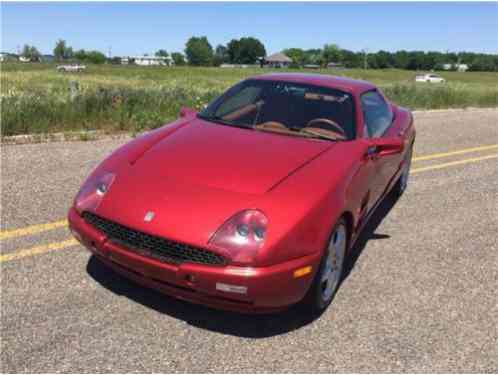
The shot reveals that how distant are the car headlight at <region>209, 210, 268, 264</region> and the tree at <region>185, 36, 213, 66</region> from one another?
14163cm

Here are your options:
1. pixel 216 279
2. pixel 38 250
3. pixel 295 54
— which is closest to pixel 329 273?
pixel 216 279

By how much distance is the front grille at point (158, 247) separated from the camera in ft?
8.60

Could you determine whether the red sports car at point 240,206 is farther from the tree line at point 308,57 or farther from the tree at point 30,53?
the tree at point 30,53

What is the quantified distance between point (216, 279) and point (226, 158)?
1011mm

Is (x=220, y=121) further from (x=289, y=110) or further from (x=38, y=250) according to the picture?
(x=38, y=250)

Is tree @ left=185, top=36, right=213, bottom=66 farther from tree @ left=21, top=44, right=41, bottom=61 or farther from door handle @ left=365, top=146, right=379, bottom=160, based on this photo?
door handle @ left=365, top=146, right=379, bottom=160

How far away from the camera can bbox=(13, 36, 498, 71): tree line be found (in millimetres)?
127000

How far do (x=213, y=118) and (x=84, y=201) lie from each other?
154cm

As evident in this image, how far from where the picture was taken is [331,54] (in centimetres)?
14612

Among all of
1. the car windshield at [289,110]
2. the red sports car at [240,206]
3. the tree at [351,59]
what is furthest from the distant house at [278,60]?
the red sports car at [240,206]

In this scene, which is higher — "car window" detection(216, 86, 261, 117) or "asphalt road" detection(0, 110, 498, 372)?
"car window" detection(216, 86, 261, 117)

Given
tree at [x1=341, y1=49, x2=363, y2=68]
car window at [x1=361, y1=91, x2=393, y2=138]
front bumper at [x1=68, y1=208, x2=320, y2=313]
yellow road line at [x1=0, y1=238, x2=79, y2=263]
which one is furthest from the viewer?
tree at [x1=341, y1=49, x2=363, y2=68]

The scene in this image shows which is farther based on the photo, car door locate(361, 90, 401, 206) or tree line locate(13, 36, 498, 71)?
tree line locate(13, 36, 498, 71)

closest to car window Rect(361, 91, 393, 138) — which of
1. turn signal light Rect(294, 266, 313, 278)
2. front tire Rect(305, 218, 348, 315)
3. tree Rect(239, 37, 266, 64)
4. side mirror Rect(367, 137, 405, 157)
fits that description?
side mirror Rect(367, 137, 405, 157)
